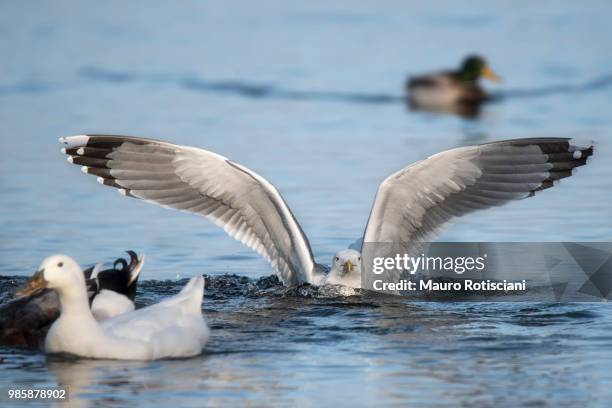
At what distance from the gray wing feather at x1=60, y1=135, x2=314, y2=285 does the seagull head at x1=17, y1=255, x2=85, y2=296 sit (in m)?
2.31

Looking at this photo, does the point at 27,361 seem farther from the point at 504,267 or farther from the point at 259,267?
the point at 504,267

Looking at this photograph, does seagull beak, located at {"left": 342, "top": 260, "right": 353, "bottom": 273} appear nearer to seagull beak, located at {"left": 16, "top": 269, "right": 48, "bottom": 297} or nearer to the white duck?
the white duck

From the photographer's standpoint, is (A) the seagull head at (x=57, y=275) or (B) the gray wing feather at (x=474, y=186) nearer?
(A) the seagull head at (x=57, y=275)

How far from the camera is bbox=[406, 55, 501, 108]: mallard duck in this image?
2338 centimetres

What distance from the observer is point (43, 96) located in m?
22.9

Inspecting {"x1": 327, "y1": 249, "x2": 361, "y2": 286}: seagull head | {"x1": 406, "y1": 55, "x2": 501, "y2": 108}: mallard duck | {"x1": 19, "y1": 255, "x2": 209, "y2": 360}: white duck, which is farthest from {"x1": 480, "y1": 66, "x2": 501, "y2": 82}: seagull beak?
{"x1": 19, "y1": 255, "x2": 209, "y2": 360}: white duck

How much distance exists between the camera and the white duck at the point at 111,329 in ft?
28.0

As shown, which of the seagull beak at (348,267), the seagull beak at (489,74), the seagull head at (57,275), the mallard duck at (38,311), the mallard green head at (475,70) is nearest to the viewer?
the seagull head at (57,275)

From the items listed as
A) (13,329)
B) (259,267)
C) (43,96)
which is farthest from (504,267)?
(43,96)

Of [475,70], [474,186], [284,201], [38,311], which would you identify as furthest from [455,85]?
[38,311]

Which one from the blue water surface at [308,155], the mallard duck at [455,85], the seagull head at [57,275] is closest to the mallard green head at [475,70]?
the mallard duck at [455,85]

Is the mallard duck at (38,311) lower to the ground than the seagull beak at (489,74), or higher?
lower

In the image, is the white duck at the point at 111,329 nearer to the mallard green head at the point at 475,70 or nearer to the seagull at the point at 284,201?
the seagull at the point at 284,201

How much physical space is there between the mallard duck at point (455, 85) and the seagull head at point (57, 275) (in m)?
15.1
